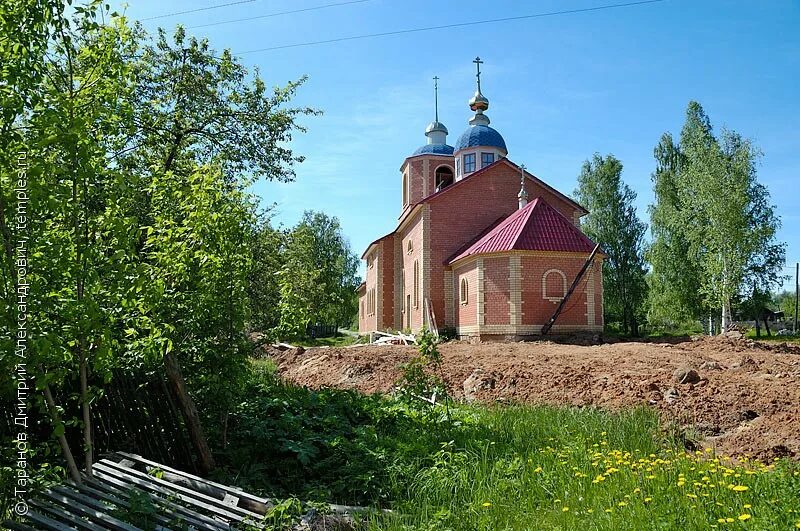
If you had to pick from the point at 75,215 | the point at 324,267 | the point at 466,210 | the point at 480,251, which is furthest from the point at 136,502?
the point at 324,267

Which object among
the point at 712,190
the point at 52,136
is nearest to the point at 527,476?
the point at 52,136

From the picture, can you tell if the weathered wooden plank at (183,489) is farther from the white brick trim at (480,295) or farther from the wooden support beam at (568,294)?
the wooden support beam at (568,294)

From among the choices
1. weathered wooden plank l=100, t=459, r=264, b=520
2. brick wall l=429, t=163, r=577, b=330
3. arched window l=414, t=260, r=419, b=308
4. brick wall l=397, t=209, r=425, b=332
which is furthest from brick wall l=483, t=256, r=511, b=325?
weathered wooden plank l=100, t=459, r=264, b=520

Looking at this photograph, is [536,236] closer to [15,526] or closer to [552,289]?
[552,289]

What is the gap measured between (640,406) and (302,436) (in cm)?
428

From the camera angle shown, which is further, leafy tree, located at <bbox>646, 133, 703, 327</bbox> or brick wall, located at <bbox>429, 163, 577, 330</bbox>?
leafy tree, located at <bbox>646, 133, 703, 327</bbox>

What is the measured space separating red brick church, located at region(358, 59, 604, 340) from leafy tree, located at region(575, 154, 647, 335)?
10.7m

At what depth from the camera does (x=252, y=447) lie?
6.31 m

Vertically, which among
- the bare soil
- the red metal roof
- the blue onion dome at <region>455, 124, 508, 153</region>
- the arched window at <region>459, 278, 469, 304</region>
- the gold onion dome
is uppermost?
the gold onion dome

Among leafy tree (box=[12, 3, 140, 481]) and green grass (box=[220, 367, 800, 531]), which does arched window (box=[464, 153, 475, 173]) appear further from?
leafy tree (box=[12, 3, 140, 481])

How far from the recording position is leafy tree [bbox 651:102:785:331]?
94.7 feet

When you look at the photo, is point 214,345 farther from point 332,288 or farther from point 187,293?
point 332,288

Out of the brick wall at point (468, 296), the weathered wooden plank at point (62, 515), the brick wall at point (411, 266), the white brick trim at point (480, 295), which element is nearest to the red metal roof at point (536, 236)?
the white brick trim at point (480, 295)

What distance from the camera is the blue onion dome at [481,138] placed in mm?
30328
